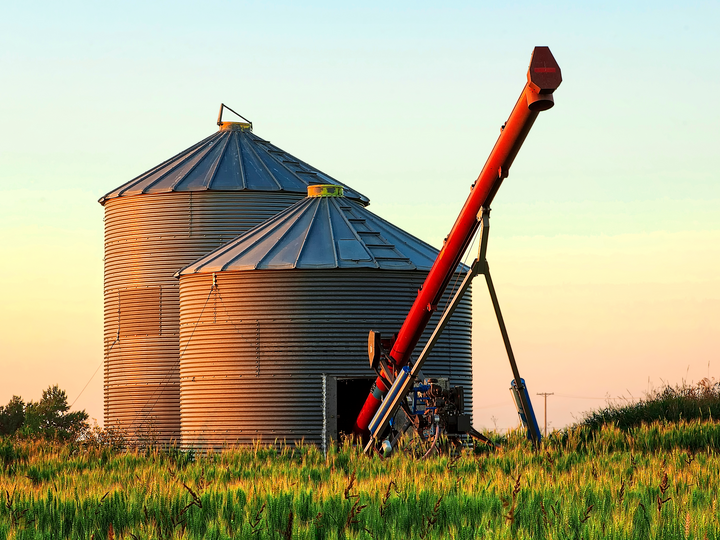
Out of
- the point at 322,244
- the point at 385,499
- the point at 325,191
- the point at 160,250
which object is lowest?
the point at 385,499

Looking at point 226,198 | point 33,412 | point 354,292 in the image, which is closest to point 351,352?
point 354,292

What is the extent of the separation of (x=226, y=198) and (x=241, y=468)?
56.5ft

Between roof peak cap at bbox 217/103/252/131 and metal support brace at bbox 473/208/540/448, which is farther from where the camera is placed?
roof peak cap at bbox 217/103/252/131

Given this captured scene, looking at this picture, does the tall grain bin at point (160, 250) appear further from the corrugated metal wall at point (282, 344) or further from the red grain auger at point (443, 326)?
the red grain auger at point (443, 326)

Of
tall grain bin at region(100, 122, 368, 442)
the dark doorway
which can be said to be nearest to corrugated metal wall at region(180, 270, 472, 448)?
the dark doorway

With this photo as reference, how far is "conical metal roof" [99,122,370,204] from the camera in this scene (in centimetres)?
3475

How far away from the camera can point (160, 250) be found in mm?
34562

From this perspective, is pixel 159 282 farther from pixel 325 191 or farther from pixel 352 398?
pixel 352 398

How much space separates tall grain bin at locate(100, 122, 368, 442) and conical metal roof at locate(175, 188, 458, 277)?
123 inches

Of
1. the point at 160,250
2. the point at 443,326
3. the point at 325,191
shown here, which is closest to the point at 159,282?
the point at 160,250

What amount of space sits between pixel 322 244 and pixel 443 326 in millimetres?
7949

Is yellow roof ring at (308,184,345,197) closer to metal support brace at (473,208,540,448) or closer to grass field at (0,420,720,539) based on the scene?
metal support brace at (473,208,540,448)

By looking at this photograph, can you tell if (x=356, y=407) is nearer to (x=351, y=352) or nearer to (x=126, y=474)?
(x=351, y=352)

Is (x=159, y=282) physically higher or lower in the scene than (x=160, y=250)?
lower
